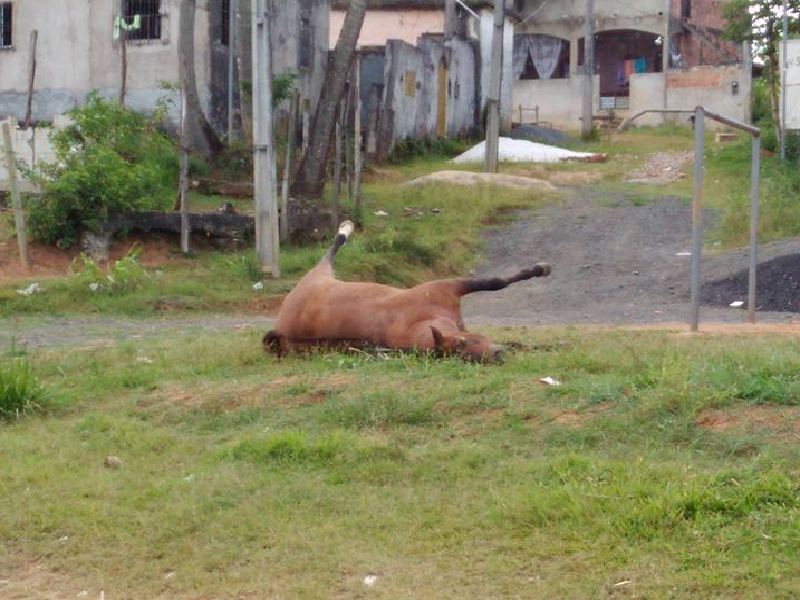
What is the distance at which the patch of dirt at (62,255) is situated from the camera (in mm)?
14547

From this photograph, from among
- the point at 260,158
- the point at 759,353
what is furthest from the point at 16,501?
the point at 260,158

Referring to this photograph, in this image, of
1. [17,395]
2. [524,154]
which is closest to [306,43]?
[524,154]

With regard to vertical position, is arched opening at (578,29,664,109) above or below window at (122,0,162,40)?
above

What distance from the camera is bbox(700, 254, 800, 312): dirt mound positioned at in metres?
13.1

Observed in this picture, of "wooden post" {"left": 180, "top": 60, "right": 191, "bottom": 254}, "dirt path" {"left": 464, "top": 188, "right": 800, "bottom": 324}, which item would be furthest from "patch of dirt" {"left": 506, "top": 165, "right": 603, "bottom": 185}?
"wooden post" {"left": 180, "top": 60, "right": 191, "bottom": 254}

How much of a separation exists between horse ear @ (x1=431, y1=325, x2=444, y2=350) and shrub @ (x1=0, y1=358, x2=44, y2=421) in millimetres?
2402

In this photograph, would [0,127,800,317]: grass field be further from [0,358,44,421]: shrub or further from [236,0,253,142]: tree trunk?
[0,358,44,421]: shrub

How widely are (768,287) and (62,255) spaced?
879cm

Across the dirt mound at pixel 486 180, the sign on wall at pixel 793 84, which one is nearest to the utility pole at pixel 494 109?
the dirt mound at pixel 486 180

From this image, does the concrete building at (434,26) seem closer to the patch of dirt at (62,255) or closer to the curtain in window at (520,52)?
the curtain in window at (520,52)

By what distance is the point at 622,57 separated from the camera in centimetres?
4603

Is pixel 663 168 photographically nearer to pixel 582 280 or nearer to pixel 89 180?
pixel 582 280

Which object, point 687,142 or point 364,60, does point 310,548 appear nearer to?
point 364,60

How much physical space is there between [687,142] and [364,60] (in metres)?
9.21
